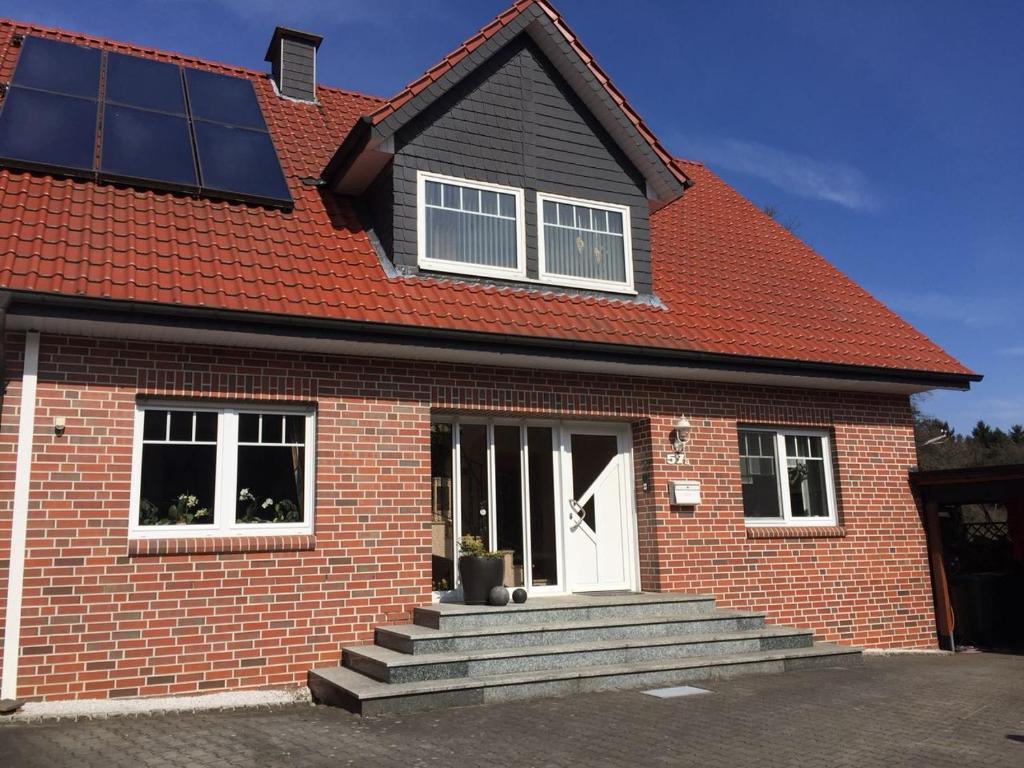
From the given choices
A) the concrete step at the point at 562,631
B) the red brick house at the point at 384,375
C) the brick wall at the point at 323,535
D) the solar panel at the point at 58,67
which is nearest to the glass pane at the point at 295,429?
the red brick house at the point at 384,375

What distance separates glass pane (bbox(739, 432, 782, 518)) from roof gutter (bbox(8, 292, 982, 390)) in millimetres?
1065

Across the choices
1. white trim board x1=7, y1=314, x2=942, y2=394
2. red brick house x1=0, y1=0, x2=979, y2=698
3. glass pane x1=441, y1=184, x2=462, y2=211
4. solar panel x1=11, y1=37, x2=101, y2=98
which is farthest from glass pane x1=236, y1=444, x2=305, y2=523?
solar panel x1=11, y1=37, x2=101, y2=98

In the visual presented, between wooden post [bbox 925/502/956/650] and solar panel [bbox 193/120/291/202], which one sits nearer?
solar panel [bbox 193/120/291/202]

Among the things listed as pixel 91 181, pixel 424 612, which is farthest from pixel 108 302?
pixel 424 612

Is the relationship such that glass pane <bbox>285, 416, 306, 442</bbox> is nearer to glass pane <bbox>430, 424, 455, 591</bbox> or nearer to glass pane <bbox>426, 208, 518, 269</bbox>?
glass pane <bbox>430, 424, 455, 591</bbox>

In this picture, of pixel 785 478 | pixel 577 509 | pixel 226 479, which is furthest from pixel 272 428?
pixel 785 478

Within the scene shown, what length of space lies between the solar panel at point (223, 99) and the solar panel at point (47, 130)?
1.36 m

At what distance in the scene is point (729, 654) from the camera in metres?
8.64

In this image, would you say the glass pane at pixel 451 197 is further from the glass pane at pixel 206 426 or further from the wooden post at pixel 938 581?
the wooden post at pixel 938 581

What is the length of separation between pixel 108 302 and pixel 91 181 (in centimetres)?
246

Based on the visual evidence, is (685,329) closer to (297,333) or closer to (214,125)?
(297,333)

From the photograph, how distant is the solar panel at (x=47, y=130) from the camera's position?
28.6 ft

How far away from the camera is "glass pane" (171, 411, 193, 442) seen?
8.04 metres

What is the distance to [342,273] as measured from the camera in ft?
29.7
